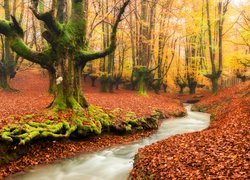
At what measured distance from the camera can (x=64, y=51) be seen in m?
14.3

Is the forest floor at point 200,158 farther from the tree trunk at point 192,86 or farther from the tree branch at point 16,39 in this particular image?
the tree trunk at point 192,86

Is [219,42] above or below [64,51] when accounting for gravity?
above

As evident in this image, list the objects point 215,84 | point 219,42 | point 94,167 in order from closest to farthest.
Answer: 1. point 94,167
2. point 219,42
3. point 215,84

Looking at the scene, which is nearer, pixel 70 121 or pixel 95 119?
pixel 70 121

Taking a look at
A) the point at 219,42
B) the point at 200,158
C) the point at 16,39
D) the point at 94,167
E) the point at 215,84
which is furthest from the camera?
the point at 215,84

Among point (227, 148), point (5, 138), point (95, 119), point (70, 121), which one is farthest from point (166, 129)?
point (5, 138)

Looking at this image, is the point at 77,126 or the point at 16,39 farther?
the point at 16,39

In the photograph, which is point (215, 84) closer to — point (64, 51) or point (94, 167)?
point (64, 51)

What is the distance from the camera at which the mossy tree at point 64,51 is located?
13922mm

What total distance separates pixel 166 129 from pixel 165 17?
58.7ft

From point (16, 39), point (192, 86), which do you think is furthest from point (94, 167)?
point (192, 86)

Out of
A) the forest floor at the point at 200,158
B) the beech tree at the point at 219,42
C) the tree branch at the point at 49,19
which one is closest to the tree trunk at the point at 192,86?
the beech tree at the point at 219,42

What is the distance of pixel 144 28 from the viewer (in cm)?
3144

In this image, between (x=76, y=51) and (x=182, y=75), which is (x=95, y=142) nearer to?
(x=76, y=51)
